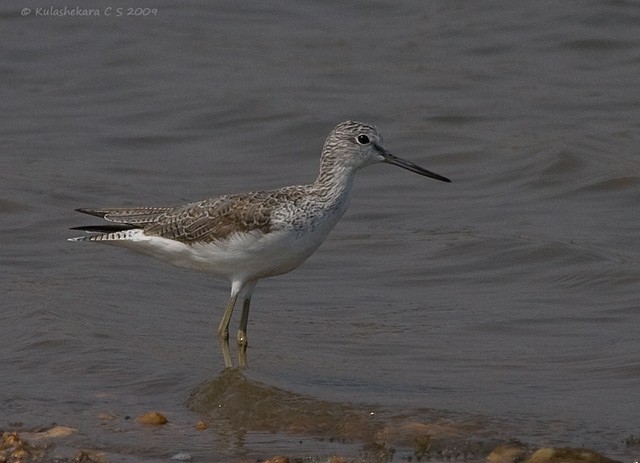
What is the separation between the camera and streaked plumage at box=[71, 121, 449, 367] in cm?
962

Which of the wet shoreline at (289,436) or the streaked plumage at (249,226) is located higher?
the streaked plumage at (249,226)

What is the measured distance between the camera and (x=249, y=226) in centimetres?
968

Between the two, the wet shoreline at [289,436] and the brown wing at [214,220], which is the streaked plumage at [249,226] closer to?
the brown wing at [214,220]

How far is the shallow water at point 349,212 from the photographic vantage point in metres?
9.16

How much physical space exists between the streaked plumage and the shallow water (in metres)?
0.70

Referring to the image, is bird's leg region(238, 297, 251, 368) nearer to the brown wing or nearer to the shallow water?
the shallow water

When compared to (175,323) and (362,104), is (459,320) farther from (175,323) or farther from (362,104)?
(362,104)

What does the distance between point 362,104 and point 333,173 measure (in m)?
6.77

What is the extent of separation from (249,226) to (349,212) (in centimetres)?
420

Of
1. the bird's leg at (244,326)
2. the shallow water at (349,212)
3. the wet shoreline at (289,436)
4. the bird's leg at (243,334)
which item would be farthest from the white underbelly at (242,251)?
the wet shoreline at (289,436)

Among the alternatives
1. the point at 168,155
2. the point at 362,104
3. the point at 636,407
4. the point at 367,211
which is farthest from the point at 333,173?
the point at 362,104

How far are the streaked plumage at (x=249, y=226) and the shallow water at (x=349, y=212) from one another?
70cm

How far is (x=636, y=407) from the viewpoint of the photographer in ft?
28.9

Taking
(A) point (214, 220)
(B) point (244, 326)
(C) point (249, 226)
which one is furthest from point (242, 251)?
(B) point (244, 326)
